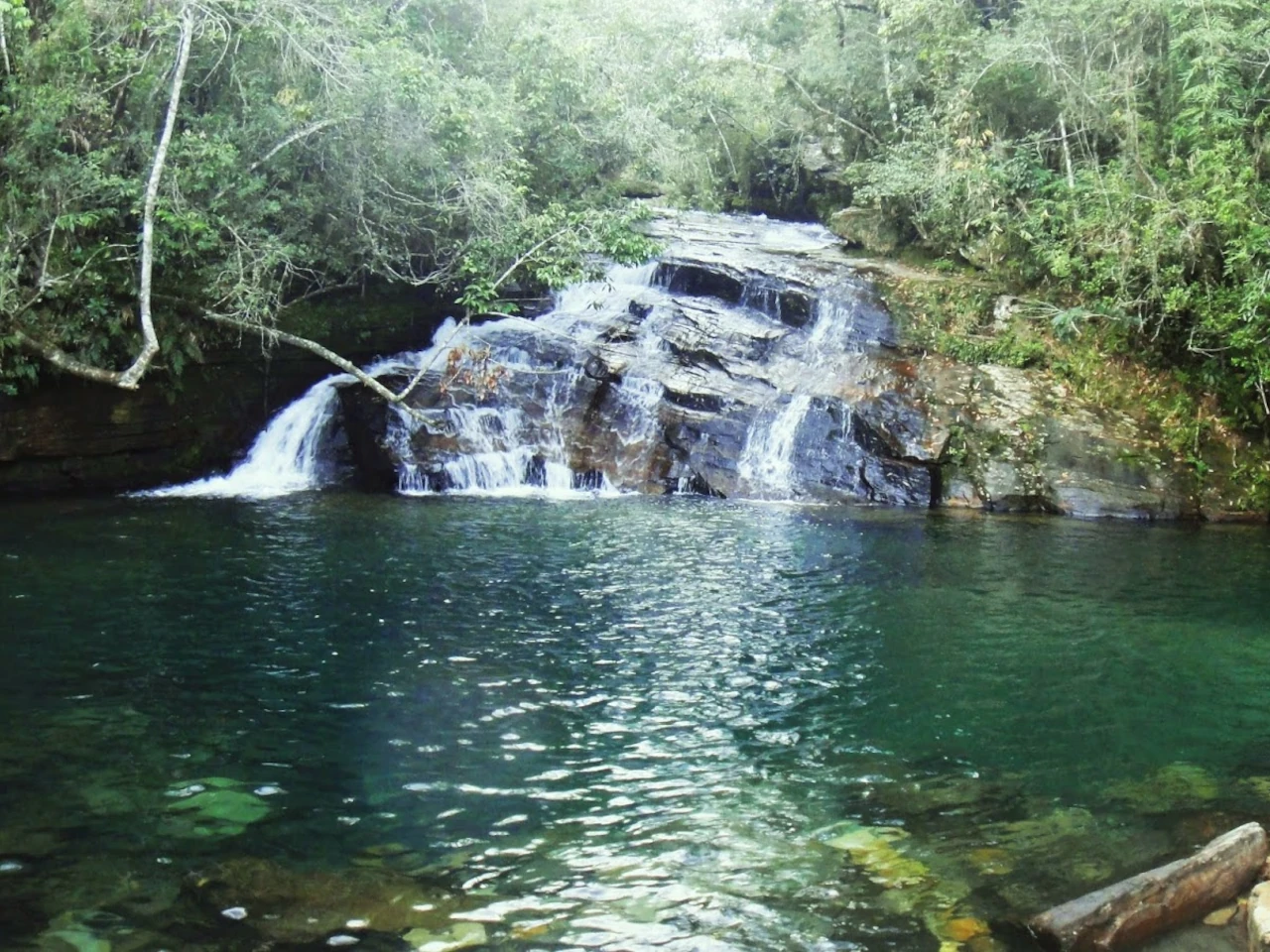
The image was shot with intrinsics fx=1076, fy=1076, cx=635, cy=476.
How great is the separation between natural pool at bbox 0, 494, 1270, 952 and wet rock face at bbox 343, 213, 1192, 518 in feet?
13.2

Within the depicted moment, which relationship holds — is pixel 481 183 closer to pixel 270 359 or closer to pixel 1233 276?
pixel 270 359

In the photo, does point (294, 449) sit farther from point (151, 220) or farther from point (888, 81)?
point (888, 81)

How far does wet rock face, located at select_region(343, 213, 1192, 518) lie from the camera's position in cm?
1705

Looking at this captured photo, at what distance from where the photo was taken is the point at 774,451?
59.5 feet

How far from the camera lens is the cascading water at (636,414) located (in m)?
18.0

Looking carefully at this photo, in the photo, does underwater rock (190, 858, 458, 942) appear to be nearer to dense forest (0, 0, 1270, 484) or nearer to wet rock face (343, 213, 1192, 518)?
dense forest (0, 0, 1270, 484)

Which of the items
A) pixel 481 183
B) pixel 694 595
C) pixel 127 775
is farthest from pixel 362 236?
pixel 127 775

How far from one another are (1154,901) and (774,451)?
13.8 meters

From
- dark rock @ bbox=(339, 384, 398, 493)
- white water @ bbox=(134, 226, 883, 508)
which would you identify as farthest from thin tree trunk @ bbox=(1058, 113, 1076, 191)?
dark rock @ bbox=(339, 384, 398, 493)

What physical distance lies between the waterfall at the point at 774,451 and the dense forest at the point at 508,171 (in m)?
3.34

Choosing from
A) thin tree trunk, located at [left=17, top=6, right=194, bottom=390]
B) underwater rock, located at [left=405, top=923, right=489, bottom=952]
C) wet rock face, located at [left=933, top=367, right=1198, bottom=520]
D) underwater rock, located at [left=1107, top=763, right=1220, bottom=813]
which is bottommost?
underwater rock, located at [left=405, top=923, right=489, bottom=952]

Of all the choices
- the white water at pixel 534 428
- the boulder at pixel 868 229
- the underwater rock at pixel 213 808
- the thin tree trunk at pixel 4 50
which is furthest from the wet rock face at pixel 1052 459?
the thin tree trunk at pixel 4 50

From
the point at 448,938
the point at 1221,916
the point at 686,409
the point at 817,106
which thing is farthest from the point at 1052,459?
the point at 448,938

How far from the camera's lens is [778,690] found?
26.6 ft
